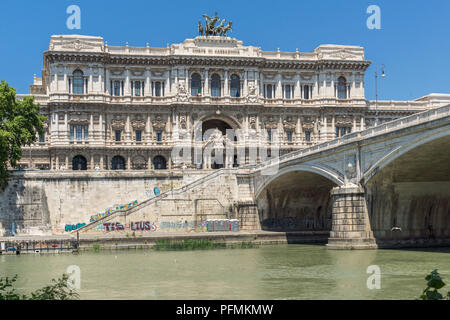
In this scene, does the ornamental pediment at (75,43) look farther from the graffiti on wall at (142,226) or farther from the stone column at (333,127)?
the stone column at (333,127)

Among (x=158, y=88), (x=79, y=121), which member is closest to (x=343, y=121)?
(x=158, y=88)

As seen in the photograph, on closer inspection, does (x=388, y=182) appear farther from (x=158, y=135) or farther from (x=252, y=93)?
(x=158, y=135)

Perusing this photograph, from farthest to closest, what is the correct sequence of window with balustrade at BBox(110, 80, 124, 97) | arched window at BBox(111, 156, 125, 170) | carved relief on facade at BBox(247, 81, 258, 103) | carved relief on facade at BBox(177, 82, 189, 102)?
carved relief on facade at BBox(247, 81, 258, 103) → window with balustrade at BBox(110, 80, 124, 97) → carved relief on facade at BBox(177, 82, 189, 102) → arched window at BBox(111, 156, 125, 170)

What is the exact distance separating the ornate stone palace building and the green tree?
46.3ft

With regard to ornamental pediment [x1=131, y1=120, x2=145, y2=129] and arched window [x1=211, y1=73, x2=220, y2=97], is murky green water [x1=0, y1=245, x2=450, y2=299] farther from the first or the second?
arched window [x1=211, y1=73, x2=220, y2=97]

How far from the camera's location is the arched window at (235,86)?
270 ft

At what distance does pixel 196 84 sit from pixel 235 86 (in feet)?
18.0

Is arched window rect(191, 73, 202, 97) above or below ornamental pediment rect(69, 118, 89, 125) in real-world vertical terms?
above

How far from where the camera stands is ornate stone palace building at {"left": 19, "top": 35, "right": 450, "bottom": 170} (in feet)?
253

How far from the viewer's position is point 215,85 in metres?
81.9

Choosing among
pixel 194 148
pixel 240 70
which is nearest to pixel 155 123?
pixel 194 148

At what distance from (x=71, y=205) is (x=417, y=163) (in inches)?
1548

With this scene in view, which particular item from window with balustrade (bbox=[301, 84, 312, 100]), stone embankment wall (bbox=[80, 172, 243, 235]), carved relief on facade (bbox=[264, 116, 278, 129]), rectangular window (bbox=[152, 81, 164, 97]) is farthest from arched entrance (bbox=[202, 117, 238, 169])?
stone embankment wall (bbox=[80, 172, 243, 235])

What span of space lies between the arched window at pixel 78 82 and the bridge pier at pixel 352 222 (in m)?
44.5
